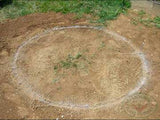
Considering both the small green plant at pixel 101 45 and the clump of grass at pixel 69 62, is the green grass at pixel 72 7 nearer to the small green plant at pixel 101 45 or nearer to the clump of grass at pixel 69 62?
the small green plant at pixel 101 45

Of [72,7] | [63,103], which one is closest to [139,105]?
[63,103]

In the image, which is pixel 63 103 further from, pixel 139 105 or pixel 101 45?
pixel 101 45

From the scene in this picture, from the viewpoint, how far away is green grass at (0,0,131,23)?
9.57 metres

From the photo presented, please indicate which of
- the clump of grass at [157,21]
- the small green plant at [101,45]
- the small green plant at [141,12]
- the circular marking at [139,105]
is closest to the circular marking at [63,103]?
the circular marking at [139,105]

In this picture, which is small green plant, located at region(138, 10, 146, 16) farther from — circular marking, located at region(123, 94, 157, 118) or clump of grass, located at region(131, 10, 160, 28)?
circular marking, located at region(123, 94, 157, 118)

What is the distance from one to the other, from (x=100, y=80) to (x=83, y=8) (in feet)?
12.4

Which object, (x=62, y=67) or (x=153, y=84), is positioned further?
(x=62, y=67)

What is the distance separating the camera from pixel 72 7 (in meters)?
9.95

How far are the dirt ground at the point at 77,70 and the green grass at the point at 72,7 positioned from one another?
0.44m

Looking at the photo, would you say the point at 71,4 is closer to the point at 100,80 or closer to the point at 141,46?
the point at 141,46

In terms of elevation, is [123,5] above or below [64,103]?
above

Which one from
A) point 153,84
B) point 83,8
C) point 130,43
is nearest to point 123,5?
point 83,8

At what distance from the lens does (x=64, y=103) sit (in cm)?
662

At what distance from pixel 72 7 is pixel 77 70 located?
11.4 ft
